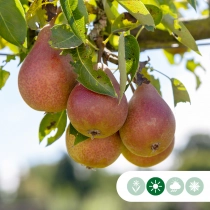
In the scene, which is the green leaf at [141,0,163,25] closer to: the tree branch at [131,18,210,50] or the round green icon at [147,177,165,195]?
the tree branch at [131,18,210,50]

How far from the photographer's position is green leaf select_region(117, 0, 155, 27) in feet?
3.39

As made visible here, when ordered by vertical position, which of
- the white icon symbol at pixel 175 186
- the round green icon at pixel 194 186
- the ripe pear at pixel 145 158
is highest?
the ripe pear at pixel 145 158

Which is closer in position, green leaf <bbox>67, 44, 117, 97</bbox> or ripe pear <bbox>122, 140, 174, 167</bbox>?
green leaf <bbox>67, 44, 117, 97</bbox>

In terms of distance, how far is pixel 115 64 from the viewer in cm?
122

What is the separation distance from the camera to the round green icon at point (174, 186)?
1672mm

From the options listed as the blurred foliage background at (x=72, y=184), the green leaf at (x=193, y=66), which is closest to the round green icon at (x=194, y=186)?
the green leaf at (x=193, y=66)

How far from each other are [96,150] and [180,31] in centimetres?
31

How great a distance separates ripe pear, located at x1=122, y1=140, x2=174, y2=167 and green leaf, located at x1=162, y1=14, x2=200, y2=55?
215 millimetres

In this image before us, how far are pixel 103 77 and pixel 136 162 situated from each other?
0.28m

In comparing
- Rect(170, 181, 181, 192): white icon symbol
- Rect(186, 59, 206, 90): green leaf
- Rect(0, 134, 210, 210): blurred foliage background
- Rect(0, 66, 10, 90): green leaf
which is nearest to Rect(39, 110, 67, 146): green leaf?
Rect(0, 66, 10, 90): green leaf

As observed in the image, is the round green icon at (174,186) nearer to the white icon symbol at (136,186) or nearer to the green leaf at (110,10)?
the white icon symbol at (136,186)

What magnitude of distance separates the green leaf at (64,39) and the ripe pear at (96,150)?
0.83ft

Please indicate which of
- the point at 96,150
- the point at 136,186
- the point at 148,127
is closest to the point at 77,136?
the point at 96,150

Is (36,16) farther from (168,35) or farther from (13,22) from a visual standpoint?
(168,35)
